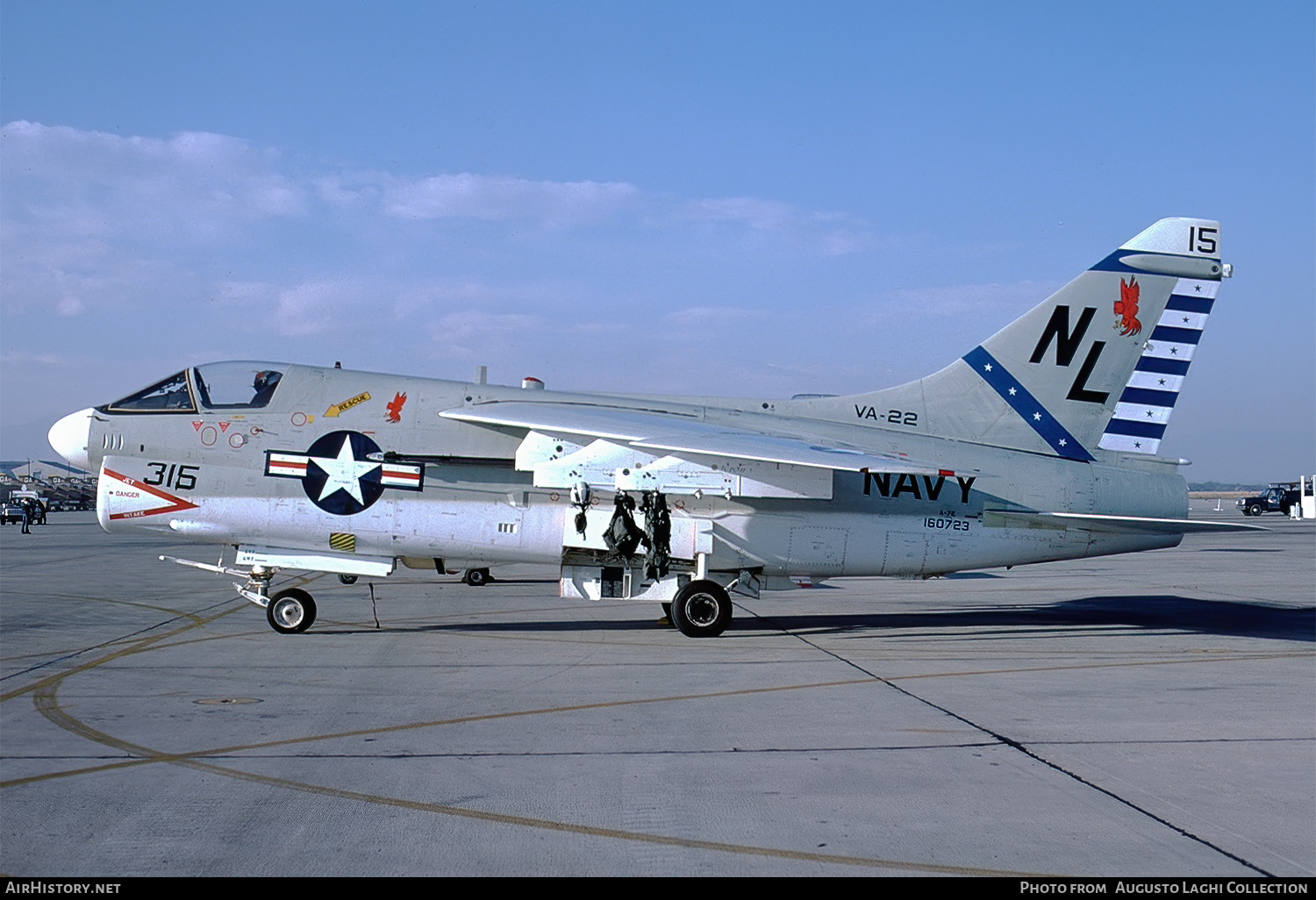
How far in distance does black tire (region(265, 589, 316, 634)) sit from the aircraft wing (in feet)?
9.98

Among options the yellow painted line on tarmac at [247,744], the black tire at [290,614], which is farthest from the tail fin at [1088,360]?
the black tire at [290,614]

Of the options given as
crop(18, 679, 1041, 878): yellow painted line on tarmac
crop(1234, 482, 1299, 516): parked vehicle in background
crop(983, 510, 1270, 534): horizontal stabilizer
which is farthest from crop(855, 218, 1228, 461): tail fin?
crop(1234, 482, 1299, 516): parked vehicle in background

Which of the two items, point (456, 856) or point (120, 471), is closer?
point (456, 856)

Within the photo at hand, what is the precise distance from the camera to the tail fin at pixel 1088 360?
15.0 meters

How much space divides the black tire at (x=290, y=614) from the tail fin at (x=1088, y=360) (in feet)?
27.3

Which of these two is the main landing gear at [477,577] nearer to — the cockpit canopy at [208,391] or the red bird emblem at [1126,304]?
the cockpit canopy at [208,391]

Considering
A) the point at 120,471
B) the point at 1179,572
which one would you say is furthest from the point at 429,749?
the point at 1179,572

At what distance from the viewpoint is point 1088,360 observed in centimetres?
1506

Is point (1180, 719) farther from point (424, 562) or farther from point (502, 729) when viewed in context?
point (424, 562)

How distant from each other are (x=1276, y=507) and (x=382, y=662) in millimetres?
82854

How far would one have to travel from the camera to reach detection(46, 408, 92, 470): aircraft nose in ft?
44.8

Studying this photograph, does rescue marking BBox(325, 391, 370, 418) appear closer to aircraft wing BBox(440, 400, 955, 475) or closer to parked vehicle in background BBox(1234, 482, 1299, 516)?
aircraft wing BBox(440, 400, 955, 475)

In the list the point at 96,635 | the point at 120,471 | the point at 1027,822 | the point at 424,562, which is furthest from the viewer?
the point at 424,562

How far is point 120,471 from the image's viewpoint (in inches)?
534
